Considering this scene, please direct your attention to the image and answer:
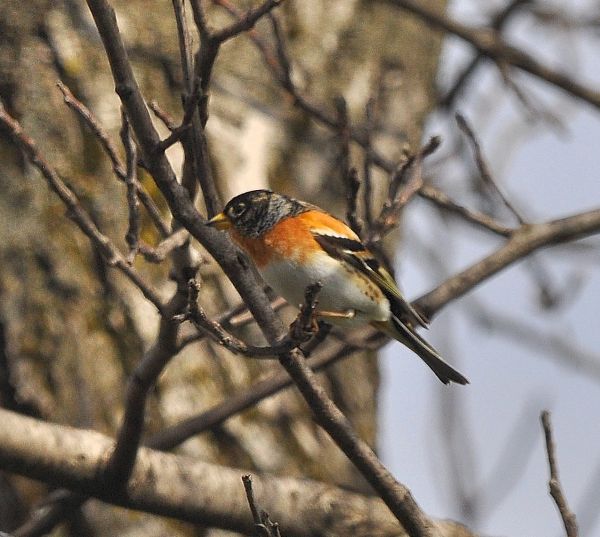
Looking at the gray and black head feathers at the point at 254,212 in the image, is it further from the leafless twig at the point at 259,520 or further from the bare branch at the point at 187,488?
the leafless twig at the point at 259,520

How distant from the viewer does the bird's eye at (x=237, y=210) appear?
3.72 meters

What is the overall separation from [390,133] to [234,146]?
1.00 meters

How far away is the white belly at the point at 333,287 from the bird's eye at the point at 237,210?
224 millimetres

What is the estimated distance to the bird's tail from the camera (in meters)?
3.85

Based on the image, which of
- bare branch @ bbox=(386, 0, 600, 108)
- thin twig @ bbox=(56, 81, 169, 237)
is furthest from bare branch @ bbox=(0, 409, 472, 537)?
bare branch @ bbox=(386, 0, 600, 108)

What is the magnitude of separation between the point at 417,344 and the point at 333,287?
45 cm

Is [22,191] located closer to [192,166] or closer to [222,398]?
[222,398]

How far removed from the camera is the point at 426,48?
5.87 meters

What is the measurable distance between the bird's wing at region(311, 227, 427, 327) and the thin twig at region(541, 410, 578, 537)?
1.27 m

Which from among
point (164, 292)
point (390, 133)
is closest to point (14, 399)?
point (164, 292)

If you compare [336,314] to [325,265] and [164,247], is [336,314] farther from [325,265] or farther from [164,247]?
[164,247]

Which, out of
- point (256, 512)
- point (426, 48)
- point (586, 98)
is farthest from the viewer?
point (426, 48)

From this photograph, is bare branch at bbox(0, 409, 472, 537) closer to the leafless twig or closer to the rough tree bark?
the rough tree bark

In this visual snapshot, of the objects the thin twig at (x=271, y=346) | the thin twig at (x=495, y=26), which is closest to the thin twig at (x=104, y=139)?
the thin twig at (x=271, y=346)
